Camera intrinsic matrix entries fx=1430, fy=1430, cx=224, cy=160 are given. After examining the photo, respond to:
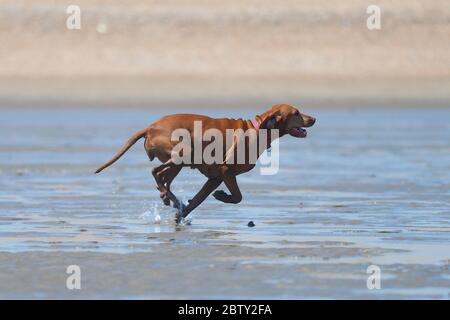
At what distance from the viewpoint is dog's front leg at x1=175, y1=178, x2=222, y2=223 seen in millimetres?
13625

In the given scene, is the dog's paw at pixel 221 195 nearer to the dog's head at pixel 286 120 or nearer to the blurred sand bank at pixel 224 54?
the dog's head at pixel 286 120

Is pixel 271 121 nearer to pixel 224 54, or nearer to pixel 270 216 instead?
pixel 270 216

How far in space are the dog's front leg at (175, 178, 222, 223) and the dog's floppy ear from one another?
0.69 metres

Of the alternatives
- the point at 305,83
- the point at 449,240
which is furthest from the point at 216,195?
the point at 305,83

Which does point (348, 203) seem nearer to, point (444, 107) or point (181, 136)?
point (181, 136)

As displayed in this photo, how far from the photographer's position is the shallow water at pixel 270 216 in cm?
1057

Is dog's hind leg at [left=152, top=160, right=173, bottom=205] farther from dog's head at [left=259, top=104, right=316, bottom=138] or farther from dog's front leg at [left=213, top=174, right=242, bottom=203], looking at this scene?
dog's head at [left=259, top=104, right=316, bottom=138]

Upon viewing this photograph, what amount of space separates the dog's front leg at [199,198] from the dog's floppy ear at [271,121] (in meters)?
0.69

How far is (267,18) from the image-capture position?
55156 millimetres

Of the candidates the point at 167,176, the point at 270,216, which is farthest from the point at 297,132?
the point at 167,176

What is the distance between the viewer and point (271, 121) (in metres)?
13.8

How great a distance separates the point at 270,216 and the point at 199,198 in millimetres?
1040

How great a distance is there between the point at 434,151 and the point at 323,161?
7.95 ft

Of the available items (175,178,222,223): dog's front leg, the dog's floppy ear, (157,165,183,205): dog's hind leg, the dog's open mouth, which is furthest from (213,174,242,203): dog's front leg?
the dog's open mouth
